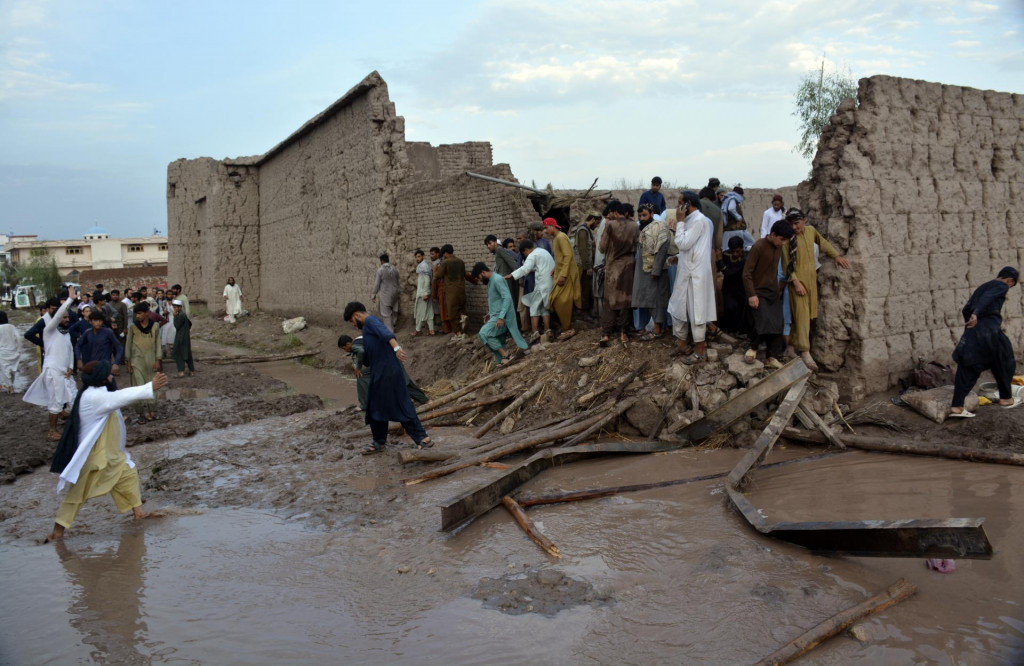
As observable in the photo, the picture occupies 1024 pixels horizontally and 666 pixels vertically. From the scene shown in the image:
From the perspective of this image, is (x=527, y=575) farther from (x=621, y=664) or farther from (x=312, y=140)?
(x=312, y=140)

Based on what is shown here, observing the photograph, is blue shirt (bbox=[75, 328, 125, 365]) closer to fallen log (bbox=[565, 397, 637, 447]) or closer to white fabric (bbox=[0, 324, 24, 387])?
white fabric (bbox=[0, 324, 24, 387])

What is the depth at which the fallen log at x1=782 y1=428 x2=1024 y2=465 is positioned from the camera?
18.7 feet

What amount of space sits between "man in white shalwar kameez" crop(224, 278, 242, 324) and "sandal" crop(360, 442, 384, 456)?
14.9m

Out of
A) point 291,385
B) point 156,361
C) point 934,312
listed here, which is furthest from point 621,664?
point 291,385

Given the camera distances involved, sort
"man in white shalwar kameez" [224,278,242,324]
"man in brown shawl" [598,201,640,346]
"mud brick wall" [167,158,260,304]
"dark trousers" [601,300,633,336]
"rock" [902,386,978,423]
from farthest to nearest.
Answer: "mud brick wall" [167,158,260,304], "man in white shalwar kameez" [224,278,242,324], "dark trousers" [601,300,633,336], "man in brown shawl" [598,201,640,346], "rock" [902,386,978,423]

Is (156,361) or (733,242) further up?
(733,242)

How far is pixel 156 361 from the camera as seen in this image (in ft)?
33.6

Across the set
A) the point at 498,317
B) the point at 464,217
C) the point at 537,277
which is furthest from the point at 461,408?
the point at 464,217

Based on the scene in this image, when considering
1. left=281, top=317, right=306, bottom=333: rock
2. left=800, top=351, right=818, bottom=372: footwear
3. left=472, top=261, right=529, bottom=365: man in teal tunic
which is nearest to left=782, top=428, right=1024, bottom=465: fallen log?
left=800, top=351, right=818, bottom=372: footwear

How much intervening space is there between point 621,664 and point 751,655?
61 cm

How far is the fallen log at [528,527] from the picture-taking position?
4.66 m

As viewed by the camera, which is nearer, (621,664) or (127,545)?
(621,664)

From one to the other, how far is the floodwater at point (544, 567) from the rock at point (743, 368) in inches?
42.2

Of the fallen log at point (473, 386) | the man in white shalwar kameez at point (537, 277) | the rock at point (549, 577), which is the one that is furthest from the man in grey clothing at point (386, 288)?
the rock at point (549, 577)
